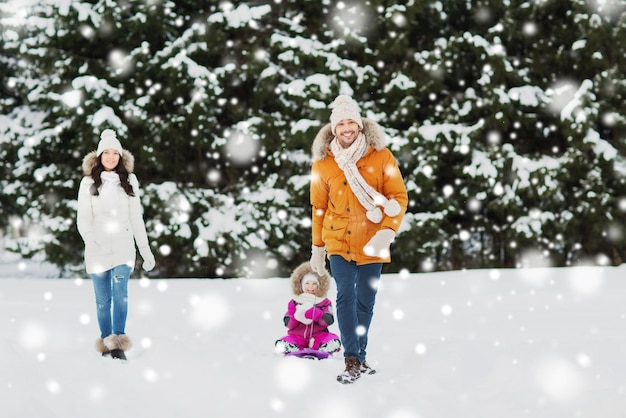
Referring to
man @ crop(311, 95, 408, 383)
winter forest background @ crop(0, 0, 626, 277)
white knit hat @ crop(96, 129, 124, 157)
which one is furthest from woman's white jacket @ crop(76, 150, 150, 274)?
winter forest background @ crop(0, 0, 626, 277)

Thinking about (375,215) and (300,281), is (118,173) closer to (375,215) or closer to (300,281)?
(300,281)

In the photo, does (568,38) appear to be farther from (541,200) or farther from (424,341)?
(424,341)

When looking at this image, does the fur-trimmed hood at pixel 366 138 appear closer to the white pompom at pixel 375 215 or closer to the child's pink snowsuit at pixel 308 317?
the white pompom at pixel 375 215

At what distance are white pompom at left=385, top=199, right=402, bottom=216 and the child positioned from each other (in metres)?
1.12

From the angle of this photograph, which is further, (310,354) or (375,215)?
(310,354)

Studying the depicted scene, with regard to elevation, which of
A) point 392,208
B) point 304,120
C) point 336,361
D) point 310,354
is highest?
point 392,208

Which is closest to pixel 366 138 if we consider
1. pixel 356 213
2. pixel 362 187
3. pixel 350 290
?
pixel 362 187

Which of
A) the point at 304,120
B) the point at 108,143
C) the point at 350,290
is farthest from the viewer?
the point at 304,120

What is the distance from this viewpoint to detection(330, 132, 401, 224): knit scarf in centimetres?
442

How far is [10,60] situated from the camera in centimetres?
1453

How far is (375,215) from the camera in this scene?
4.46 m

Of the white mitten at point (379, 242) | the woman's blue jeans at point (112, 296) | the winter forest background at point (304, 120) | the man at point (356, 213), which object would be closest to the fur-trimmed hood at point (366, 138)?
the man at point (356, 213)

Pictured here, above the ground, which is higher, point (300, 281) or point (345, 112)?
point (345, 112)

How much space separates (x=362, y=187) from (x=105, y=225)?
2.16m
